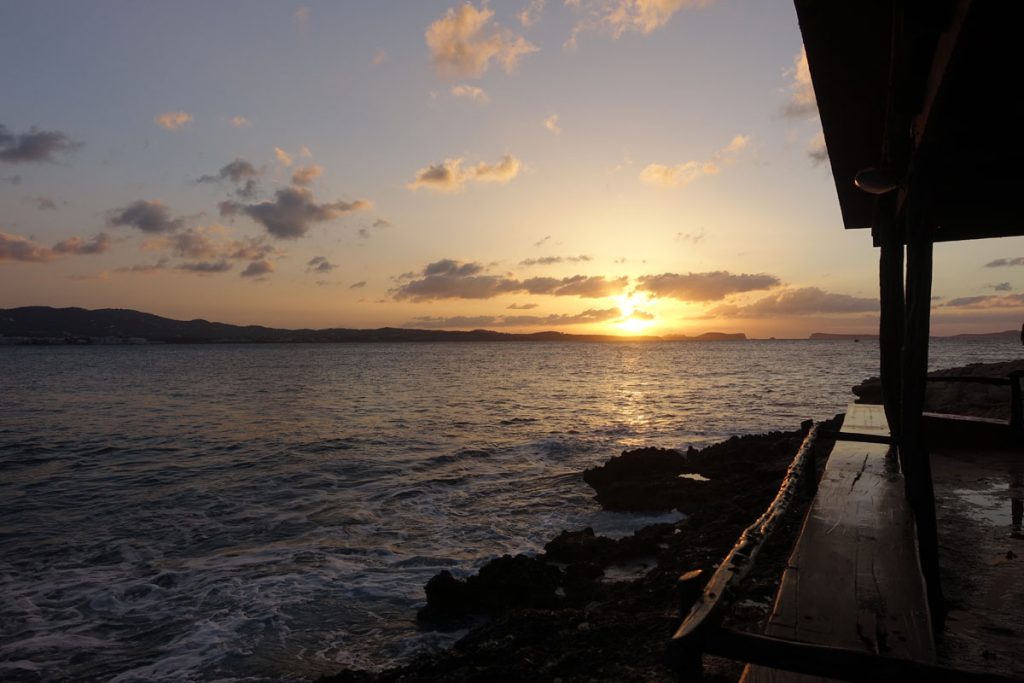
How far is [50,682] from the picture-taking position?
7.38 meters

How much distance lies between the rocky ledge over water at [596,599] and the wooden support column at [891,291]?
236 centimetres

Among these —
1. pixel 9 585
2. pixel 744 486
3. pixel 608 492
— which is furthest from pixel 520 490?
pixel 9 585

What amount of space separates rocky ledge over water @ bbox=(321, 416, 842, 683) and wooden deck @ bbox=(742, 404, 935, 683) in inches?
34.2

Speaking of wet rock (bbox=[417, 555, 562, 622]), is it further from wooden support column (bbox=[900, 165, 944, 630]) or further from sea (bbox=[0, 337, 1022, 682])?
wooden support column (bbox=[900, 165, 944, 630])

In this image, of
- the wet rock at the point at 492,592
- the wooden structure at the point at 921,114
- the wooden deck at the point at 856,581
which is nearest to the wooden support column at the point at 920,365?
the wooden structure at the point at 921,114

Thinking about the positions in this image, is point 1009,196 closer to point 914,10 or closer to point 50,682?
point 914,10

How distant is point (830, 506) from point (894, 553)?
4.39ft

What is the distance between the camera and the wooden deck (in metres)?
3.53

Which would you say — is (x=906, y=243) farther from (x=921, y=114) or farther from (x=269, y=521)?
(x=269, y=521)

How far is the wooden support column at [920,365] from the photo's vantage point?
164 inches

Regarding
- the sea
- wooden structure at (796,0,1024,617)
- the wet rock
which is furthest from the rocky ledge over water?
wooden structure at (796,0,1024,617)

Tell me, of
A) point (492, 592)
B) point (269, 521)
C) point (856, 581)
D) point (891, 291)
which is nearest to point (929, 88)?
point (856, 581)

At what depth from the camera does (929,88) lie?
3.68m

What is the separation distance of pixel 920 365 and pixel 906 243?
0.92 m
